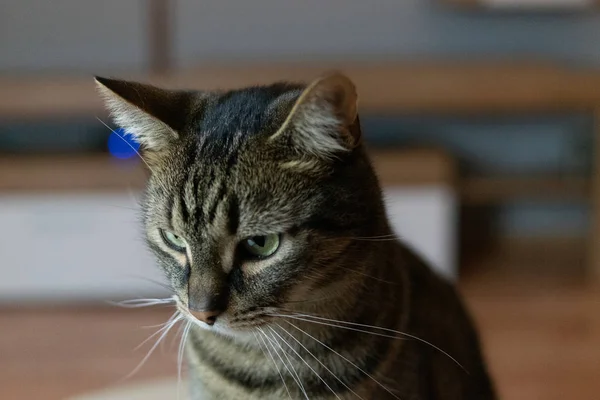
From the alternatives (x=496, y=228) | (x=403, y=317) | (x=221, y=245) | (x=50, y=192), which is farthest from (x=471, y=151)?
(x=221, y=245)

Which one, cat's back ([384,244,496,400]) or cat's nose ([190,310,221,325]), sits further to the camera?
cat's back ([384,244,496,400])

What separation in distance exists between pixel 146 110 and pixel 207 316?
232 mm

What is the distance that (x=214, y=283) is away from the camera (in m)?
0.75

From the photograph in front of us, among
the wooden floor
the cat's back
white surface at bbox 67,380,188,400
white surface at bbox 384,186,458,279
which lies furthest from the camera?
white surface at bbox 384,186,458,279

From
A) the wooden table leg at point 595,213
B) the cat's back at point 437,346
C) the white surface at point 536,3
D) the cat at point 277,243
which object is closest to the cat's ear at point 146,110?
the cat at point 277,243

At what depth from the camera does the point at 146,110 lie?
2.54ft

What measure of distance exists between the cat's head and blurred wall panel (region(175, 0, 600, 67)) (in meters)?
1.72

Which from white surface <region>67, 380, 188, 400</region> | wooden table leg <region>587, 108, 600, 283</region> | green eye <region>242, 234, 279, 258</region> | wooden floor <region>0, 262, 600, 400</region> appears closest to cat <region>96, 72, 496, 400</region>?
green eye <region>242, 234, 279, 258</region>

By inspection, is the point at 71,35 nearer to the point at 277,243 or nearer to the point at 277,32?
the point at 277,32

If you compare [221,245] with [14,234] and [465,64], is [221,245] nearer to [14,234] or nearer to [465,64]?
[14,234]

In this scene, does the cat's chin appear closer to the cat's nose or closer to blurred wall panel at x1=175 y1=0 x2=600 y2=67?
the cat's nose

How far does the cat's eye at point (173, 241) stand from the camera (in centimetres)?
80

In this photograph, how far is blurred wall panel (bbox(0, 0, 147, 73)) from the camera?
248 cm

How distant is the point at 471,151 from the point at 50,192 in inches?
55.9
